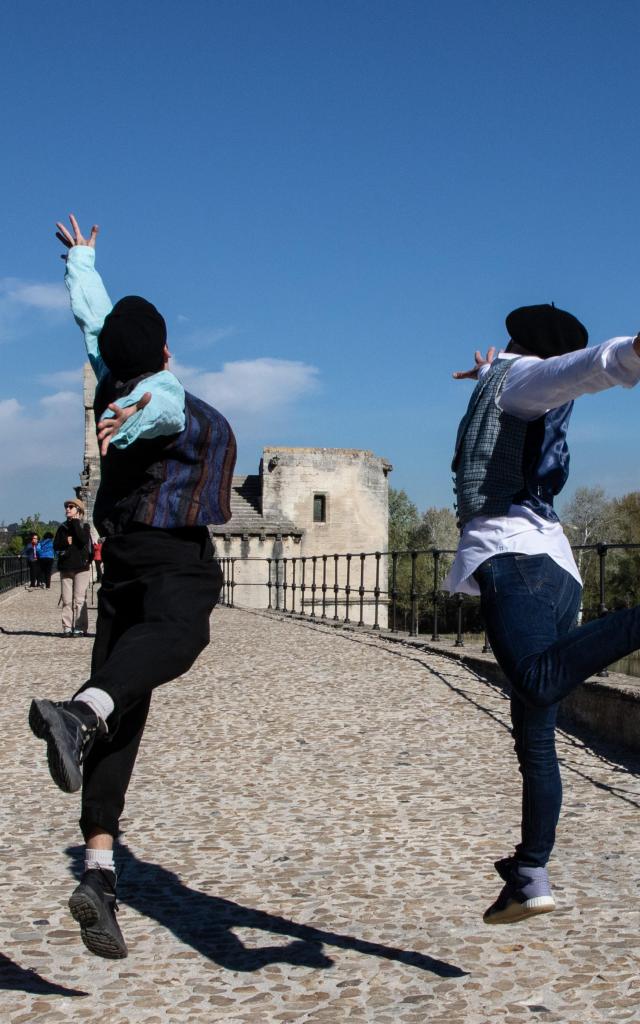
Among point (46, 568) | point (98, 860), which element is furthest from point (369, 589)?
point (98, 860)

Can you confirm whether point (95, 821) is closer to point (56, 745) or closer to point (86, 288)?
point (56, 745)

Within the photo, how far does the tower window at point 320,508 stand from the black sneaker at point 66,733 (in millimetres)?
45748

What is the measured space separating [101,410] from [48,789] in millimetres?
2702

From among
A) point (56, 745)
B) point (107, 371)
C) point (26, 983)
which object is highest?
point (107, 371)

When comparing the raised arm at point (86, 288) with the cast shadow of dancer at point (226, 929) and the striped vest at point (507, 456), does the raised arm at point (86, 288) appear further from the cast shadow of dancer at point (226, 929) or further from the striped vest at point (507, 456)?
the cast shadow of dancer at point (226, 929)

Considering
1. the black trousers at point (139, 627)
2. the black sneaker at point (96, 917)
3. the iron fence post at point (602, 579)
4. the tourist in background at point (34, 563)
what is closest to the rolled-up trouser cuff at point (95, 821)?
the black trousers at point (139, 627)

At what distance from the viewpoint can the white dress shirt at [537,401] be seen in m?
2.36

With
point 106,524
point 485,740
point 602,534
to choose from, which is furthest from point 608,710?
point 602,534

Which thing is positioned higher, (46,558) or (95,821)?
(46,558)

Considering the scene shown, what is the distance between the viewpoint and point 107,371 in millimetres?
3186

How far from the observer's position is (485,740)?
6324mm

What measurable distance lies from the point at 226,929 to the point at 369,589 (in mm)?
18086

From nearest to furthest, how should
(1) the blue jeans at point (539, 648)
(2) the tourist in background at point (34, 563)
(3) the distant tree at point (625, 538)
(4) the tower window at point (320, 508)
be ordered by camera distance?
(1) the blue jeans at point (539, 648), (2) the tourist in background at point (34, 563), (4) the tower window at point (320, 508), (3) the distant tree at point (625, 538)

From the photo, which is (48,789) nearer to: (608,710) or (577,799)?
(577,799)
